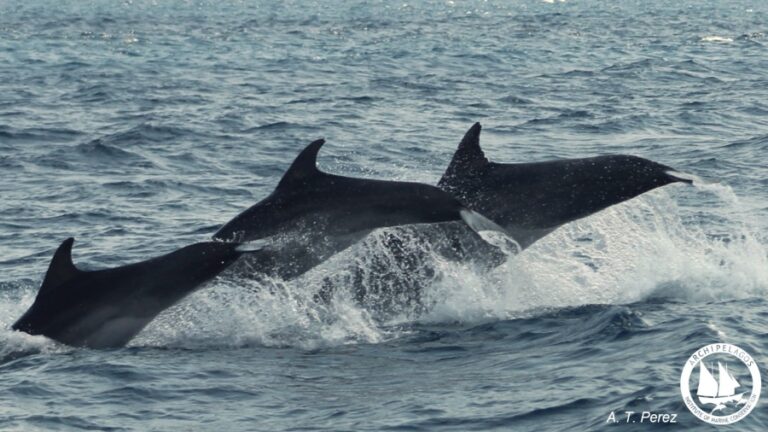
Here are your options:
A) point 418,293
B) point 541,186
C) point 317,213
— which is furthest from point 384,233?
point 541,186

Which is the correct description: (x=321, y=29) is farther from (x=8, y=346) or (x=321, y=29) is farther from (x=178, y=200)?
(x=8, y=346)

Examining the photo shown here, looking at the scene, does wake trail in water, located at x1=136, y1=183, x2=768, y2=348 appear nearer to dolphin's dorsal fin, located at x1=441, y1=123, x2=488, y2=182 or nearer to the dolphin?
the dolphin

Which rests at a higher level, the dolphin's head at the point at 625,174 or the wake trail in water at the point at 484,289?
the dolphin's head at the point at 625,174

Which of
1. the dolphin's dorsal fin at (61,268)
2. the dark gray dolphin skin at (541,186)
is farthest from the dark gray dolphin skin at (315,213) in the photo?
the dolphin's dorsal fin at (61,268)

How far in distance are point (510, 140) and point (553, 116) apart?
399 centimetres

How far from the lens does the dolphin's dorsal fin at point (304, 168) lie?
14.0 meters

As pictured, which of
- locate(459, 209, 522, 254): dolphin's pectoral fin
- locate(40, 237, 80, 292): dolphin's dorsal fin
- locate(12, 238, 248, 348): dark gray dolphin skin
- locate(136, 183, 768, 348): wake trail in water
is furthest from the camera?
locate(136, 183, 768, 348): wake trail in water

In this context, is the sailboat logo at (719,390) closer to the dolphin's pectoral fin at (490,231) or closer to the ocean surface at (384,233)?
the ocean surface at (384,233)

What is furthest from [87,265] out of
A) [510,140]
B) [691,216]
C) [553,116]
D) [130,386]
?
[553,116]

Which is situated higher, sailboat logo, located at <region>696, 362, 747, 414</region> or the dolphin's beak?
the dolphin's beak

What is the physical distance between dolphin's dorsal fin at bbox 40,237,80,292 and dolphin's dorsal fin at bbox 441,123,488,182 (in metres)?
4.38

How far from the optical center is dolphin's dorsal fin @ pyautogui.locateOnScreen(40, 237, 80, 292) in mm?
13031

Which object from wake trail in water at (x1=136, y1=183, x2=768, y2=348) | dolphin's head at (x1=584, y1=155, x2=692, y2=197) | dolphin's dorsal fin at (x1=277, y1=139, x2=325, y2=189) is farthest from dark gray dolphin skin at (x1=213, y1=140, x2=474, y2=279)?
dolphin's head at (x1=584, y1=155, x2=692, y2=197)

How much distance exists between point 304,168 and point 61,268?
2.71m
